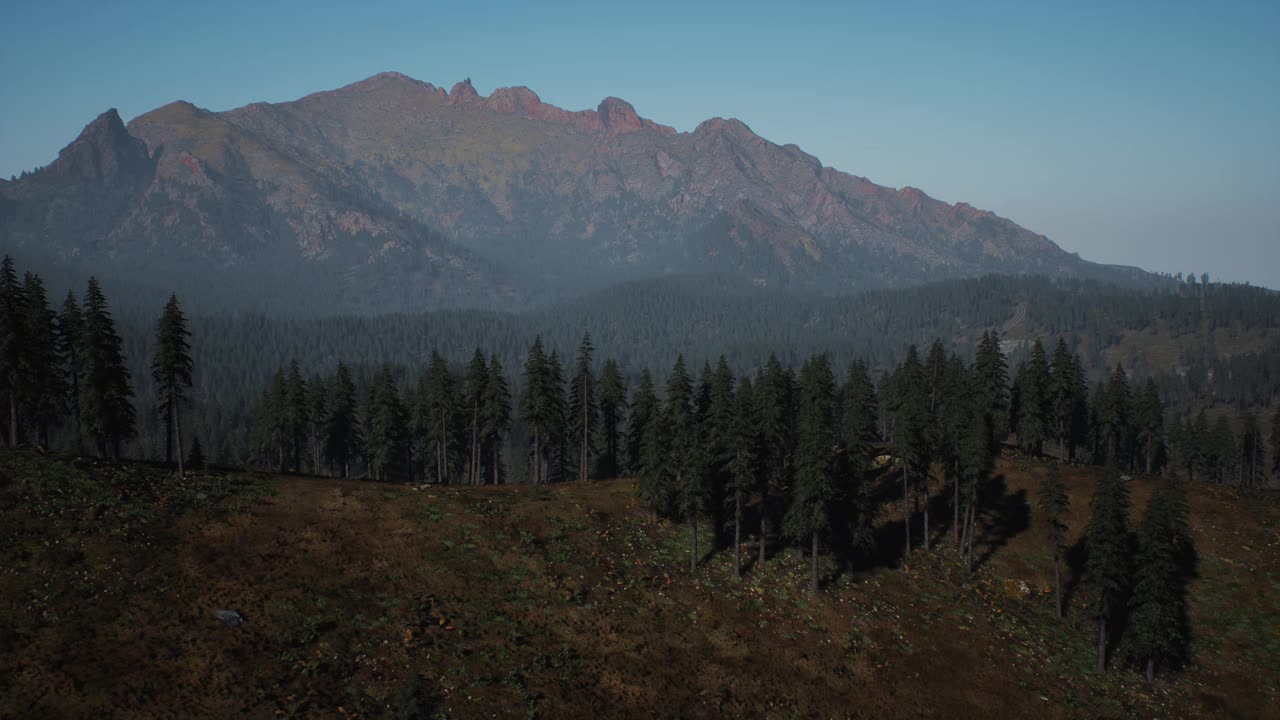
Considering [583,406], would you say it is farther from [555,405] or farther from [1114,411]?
[1114,411]

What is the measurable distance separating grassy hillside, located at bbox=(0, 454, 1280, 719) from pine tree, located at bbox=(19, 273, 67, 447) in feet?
35.8

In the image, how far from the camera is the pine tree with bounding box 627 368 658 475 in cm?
7600

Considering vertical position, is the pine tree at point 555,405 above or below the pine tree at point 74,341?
below

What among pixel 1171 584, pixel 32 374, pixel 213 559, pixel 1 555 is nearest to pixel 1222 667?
pixel 1171 584

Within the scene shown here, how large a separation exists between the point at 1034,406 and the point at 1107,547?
34.5m

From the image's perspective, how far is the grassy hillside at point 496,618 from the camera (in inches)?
1348

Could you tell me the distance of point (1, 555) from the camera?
124 ft

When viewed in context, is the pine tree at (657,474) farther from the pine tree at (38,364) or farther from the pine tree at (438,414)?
the pine tree at (38,364)

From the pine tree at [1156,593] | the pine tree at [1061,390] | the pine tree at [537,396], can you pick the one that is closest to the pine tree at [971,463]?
the pine tree at [1156,593]

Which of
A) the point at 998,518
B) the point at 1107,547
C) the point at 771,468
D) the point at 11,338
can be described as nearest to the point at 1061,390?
the point at 998,518

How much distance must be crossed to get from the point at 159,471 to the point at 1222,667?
250 feet

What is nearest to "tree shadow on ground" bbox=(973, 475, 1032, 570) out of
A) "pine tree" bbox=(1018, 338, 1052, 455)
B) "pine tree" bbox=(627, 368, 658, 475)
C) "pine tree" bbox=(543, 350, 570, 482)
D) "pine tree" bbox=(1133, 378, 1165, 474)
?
"pine tree" bbox=(1018, 338, 1052, 455)

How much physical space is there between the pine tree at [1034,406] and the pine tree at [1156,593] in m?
30.3

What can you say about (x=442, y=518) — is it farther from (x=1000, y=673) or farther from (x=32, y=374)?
(x=1000, y=673)
